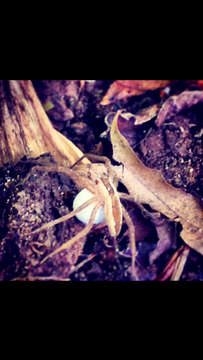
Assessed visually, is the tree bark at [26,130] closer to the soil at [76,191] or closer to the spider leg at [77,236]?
the soil at [76,191]

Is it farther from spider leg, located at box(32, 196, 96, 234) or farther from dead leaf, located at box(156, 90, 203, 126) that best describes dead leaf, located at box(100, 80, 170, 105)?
spider leg, located at box(32, 196, 96, 234)

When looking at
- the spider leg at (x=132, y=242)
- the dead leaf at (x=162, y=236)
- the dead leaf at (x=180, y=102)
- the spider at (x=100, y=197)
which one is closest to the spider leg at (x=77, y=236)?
the spider at (x=100, y=197)

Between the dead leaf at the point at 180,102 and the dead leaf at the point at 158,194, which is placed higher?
the dead leaf at the point at 180,102

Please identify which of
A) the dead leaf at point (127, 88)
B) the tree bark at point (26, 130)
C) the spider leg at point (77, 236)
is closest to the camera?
the spider leg at point (77, 236)

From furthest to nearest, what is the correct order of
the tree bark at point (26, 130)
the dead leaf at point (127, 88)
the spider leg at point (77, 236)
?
the dead leaf at point (127, 88), the tree bark at point (26, 130), the spider leg at point (77, 236)

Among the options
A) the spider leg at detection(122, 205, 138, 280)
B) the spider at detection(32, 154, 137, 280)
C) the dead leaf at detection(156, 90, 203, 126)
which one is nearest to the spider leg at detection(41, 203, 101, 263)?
the spider at detection(32, 154, 137, 280)

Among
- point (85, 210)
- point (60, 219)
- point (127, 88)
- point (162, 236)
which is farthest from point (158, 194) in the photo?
point (127, 88)

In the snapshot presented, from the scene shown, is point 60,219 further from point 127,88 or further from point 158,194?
point 127,88
